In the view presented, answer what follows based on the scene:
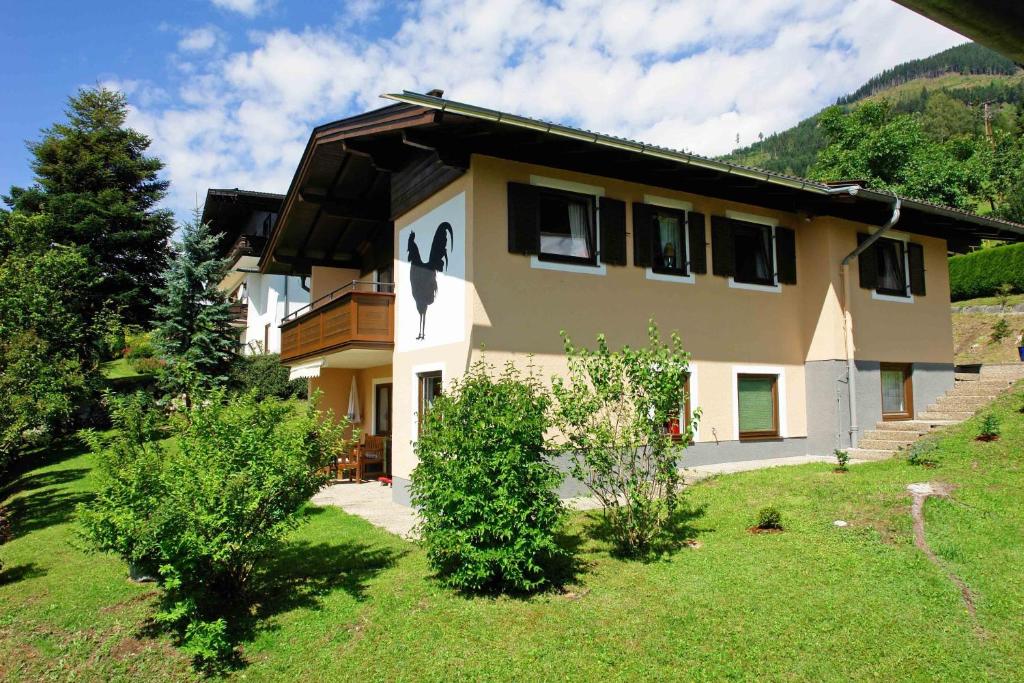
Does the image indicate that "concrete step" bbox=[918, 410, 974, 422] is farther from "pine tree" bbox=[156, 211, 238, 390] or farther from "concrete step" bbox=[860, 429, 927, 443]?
"pine tree" bbox=[156, 211, 238, 390]

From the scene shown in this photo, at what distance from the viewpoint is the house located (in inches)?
474

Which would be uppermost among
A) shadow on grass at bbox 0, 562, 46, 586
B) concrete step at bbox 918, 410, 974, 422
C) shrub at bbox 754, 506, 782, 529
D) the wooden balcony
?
the wooden balcony

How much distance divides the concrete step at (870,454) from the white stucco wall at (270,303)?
24776mm

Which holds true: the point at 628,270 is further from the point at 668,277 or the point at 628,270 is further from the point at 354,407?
the point at 354,407

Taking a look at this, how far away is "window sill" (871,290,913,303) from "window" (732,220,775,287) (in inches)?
112

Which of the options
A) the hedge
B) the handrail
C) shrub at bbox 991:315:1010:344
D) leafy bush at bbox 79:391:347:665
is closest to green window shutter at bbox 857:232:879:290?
shrub at bbox 991:315:1010:344

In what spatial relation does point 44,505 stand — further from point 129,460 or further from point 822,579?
point 822,579

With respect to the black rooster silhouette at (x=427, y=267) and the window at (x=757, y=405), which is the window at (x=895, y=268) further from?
the black rooster silhouette at (x=427, y=267)

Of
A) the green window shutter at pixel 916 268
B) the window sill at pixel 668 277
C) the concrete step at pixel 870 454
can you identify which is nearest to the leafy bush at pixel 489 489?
the window sill at pixel 668 277

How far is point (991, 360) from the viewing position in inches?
897

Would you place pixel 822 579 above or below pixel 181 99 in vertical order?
below

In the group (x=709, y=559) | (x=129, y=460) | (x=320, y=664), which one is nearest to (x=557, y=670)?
(x=320, y=664)

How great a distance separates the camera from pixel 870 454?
560 inches

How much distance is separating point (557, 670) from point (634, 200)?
32.7ft
